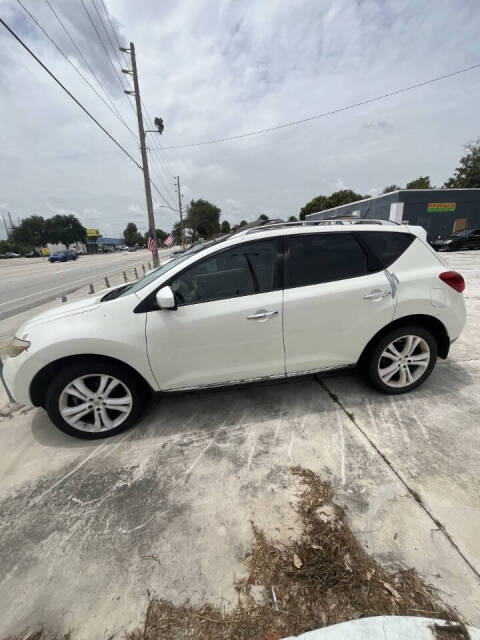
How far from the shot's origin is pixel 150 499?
1969 millimetres

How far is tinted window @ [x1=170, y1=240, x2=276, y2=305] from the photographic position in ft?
8.11

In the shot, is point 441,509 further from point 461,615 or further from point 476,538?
point 461,615

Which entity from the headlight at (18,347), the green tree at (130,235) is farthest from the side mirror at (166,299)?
the green tree at (130,235)

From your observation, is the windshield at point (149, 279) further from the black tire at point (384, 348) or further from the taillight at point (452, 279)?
the taillight at point (452, 279)

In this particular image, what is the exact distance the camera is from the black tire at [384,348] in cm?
277

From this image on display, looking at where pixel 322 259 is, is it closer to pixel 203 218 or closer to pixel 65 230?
pixel 203 218

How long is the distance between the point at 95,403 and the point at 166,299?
1.12 m

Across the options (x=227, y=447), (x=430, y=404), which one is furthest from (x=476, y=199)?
(x=227, y=447)

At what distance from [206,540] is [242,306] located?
1.59 m

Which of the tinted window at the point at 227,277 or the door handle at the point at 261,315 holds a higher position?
the tinted window at the point at 227,277

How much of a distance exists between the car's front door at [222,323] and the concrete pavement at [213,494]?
1.80 ft

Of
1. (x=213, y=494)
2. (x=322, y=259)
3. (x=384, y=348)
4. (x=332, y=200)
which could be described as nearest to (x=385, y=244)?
(x=322, y=259)

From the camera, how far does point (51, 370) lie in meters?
2.38

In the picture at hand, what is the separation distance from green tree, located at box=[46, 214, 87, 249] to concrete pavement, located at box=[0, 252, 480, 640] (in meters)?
86.7
